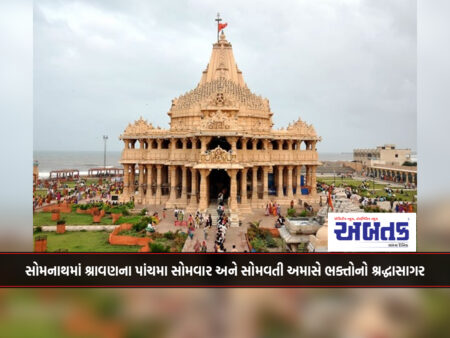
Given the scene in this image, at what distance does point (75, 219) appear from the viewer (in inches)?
1136

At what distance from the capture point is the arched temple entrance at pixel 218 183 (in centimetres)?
3554

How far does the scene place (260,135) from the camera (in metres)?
33.7

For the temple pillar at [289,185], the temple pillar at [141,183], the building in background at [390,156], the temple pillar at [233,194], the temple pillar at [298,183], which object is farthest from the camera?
the building in background at [390,156]

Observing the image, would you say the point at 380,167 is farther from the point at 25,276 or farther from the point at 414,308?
the point at 25,276

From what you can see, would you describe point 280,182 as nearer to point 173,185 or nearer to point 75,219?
point 173,185

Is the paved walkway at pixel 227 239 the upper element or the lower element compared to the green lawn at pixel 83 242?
upper

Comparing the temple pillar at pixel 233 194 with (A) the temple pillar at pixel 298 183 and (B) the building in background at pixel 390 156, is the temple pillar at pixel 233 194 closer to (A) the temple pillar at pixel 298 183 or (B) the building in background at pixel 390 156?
(A) the temple pillar at pixel 298 183

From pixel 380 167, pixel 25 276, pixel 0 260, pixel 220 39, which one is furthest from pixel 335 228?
pixel 380 167

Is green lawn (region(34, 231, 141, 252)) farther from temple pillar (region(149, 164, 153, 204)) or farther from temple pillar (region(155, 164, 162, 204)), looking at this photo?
temple pillar (region(149, 164, 153, 204))

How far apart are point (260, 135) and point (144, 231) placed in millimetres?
15923

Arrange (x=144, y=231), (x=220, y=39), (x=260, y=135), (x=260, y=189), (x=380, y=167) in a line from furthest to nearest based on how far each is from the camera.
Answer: (x=380, y=167)
(x=220, y=39)
(x=260, y=189)
(x=260, y=135)
(x=144, y=231)
